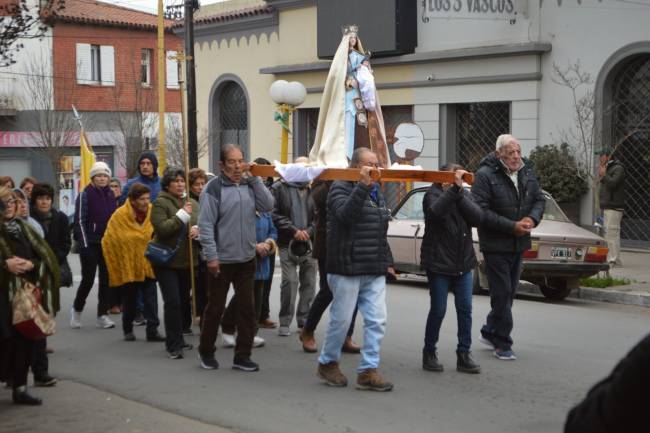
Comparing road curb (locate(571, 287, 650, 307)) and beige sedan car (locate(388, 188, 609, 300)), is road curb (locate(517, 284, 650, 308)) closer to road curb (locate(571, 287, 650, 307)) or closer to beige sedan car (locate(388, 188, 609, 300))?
road curb (locate(571, 287, 650, 307))

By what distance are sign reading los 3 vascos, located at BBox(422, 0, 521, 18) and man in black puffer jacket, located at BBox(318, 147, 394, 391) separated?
44.1 feet

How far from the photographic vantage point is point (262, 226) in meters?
9.91

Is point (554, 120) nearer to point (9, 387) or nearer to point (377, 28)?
point (377, 28)

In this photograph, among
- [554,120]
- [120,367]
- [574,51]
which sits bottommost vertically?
[120,367]

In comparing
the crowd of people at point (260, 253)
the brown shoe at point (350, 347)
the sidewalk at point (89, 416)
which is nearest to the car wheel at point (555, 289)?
the crowd of people at point (260, 253)

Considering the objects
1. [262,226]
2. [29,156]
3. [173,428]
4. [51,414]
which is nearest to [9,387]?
[51,414]

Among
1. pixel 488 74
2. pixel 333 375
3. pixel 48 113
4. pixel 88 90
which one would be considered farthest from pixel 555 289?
pixel 88 90

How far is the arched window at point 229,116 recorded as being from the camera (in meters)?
28.8

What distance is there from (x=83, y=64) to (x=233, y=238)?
36.1 m

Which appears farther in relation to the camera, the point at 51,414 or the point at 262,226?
the point at 262,226

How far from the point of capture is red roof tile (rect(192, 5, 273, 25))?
2691 centimetres

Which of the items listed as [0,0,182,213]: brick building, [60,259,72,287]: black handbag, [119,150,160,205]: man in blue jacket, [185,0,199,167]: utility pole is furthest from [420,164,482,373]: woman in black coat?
[0,0,182,213]: brick building

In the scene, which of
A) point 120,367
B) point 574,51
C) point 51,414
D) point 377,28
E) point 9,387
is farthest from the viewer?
point 377,28

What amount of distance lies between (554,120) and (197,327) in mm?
10941
